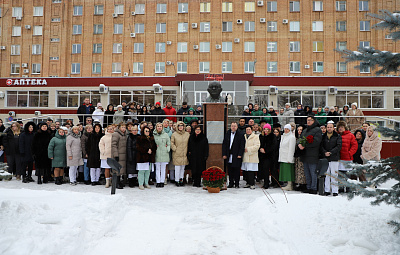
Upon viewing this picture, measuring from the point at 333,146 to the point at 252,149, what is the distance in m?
2.22

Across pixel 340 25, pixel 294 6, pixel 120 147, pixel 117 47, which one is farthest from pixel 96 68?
pixel 120 147

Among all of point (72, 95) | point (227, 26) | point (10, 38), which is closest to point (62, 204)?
point (72, 95)

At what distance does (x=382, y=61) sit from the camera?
4223 millimetres

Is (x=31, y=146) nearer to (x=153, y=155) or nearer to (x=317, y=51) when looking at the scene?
(x=153, y=155)

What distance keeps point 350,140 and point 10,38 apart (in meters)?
40.5

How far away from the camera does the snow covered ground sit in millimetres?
4250

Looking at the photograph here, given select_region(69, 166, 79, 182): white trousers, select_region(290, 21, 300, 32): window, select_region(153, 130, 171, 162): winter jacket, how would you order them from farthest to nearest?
select_region(290, 21, 300, 32): window → select_region(69, 166, 79, 182): white trousers → select_region(153, 130, 171, 162): winter jacket

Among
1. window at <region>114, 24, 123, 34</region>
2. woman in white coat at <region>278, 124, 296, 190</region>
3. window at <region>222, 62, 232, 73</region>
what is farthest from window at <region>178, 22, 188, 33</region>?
woman in white coat at <region>278, 124, 296, 190</region>

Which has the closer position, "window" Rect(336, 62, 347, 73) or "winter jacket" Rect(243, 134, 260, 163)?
"winter jacket" Rect(243, 134, 260, 163)

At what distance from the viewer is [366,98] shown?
88.1 ft

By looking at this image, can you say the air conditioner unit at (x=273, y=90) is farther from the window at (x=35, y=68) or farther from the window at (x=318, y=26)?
the window at (x=35, y=68)

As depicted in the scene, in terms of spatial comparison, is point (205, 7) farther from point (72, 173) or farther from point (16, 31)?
point (72, 173)

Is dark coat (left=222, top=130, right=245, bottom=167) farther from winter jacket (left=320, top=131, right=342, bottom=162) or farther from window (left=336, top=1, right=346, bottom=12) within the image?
window (left=336, top=1, right=346, bottom=12)

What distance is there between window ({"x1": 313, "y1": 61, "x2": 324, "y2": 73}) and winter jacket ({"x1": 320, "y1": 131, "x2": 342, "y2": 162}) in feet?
93.0
